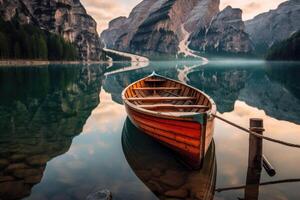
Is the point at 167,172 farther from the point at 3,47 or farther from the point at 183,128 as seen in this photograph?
the point at 3,47

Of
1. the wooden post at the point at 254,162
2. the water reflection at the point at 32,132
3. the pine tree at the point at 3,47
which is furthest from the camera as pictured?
the pine tree at the point at 3,47

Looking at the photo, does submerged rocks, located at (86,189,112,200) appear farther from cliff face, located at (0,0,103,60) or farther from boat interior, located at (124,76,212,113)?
cliff face, located at (0,0,103,60)

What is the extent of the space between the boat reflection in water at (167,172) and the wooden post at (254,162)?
111 cm

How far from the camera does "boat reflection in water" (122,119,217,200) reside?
8.41 metres

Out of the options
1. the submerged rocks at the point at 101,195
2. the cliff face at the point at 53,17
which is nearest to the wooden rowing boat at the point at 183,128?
the submerged rocks at the point at 101,195

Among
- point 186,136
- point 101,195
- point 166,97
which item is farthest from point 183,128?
point 166,97

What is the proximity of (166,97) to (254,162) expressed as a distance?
749 centimetres

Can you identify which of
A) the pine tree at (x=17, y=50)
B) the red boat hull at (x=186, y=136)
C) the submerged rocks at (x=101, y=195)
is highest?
the pine tree at (x=17, y=50)

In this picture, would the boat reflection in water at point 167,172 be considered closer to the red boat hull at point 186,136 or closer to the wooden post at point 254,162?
the red boat hull at point 186,136

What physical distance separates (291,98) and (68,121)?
22.2 m

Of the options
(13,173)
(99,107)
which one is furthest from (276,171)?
(99,107)

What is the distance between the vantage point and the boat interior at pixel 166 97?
13.8m

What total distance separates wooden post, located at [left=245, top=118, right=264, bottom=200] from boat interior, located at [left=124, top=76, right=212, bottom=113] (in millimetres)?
3287

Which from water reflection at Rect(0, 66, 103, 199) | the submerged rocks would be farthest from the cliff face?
the submerged rocks
